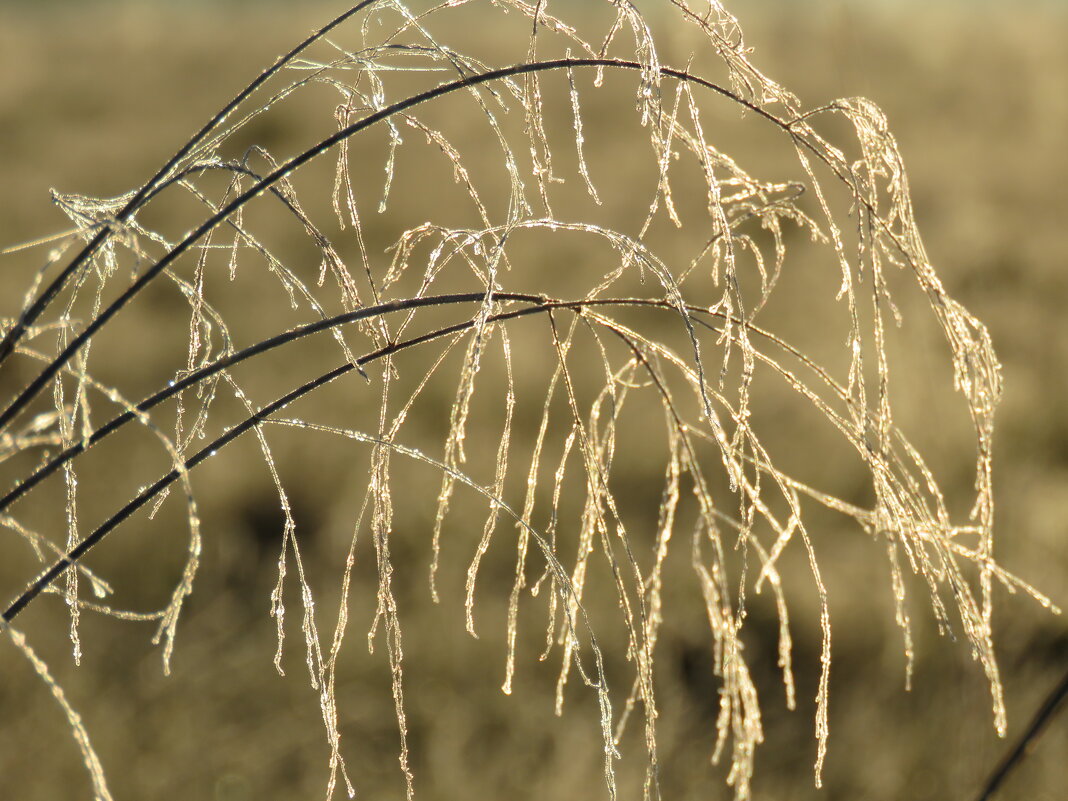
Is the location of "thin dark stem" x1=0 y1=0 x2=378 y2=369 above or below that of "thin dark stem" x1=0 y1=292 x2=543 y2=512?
above

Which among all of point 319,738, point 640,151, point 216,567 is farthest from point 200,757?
point 640,151

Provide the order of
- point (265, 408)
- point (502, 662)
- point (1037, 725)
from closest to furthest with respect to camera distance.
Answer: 1. point (1037, 725)
2. point (265, 408)
3. point (502, 662)

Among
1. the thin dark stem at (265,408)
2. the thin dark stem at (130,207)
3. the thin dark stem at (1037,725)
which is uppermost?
the thin dark stem at (130,207)

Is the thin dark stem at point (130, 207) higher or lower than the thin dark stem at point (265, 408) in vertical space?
higher

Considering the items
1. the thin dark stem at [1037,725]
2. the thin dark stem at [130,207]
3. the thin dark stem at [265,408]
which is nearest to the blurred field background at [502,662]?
the thin dark stem at [1037,725]

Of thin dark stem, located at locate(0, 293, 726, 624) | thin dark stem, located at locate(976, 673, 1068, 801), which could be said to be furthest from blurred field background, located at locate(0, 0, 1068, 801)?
thin dark stem, located at locate(0, 293, 726, 624)

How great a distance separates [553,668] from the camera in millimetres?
2373

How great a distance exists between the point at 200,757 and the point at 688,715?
920 mm

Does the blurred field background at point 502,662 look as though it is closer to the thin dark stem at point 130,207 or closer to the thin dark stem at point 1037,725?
the thin dark stem at point 1037,725

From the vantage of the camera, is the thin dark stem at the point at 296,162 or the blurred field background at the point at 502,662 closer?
the thin dark stem at the point at 296,162

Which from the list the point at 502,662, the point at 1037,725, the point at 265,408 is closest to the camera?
the point at 1037,725

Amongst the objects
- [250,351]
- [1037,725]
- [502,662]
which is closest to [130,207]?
[250,351]

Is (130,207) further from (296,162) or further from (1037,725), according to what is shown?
(1037,725)

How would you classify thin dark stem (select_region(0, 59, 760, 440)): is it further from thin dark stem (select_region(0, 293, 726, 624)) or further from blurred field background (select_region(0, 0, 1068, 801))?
blurred field background (select_region(0, 0, 1068, 801))
